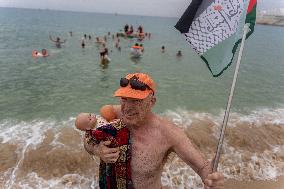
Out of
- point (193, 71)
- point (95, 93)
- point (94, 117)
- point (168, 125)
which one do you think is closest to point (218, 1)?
point (168, 125)

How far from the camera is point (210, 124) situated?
13.2 m

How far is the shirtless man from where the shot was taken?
8.71 feet

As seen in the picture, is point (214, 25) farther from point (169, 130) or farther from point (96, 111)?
point (96, 111)

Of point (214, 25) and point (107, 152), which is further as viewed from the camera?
point (214, 25)

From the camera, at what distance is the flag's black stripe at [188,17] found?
349 cm

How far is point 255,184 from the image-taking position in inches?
352

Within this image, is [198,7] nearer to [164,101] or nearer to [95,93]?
[164,101]

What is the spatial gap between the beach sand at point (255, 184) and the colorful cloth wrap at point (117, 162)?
6.59m

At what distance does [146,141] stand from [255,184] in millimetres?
7273

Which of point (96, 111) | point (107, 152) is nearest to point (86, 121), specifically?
point (107, 152)

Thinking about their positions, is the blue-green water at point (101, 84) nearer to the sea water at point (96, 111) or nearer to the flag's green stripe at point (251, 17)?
the sea water at point (96, 111)

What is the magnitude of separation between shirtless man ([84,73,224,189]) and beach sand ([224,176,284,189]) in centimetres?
652

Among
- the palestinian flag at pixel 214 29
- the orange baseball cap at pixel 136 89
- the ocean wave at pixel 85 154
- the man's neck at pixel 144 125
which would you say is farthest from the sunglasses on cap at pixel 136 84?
the ocean wave at pixel 85 154

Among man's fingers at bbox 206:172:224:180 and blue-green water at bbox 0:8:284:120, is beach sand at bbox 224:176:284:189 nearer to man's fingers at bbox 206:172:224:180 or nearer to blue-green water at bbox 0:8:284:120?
man's fingers at bbox 206:172:224:180
